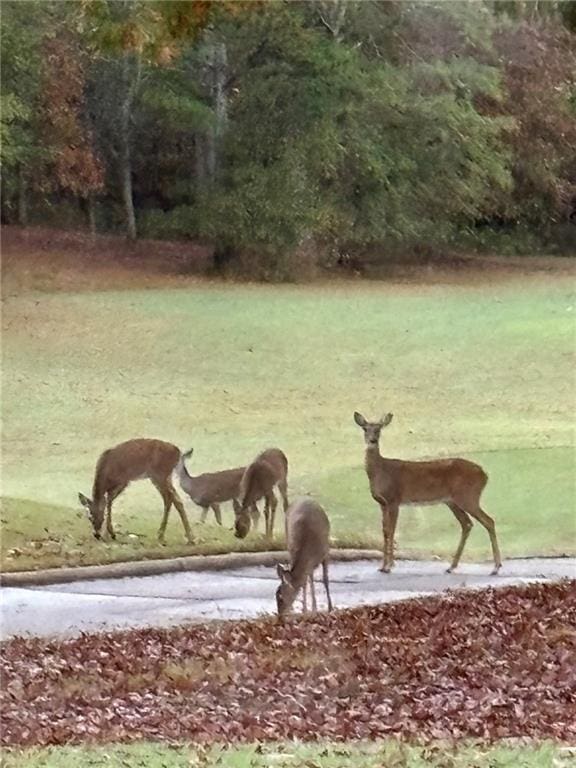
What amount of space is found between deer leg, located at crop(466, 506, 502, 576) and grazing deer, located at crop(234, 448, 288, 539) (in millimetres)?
620

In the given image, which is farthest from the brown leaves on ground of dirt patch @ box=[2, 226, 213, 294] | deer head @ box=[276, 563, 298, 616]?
dirt patch @ box=[2, 226, 213, 294]

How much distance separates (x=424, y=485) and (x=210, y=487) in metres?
0.70

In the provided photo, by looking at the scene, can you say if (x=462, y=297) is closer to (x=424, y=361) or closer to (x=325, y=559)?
(x=424, y=361)

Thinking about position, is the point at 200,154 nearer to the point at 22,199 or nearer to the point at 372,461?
the point at 22,199

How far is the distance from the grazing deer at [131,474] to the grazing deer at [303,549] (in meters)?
0.39

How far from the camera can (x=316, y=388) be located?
5234mm

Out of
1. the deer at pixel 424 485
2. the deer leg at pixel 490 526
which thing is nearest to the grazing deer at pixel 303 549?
the deer at pixel 424 485

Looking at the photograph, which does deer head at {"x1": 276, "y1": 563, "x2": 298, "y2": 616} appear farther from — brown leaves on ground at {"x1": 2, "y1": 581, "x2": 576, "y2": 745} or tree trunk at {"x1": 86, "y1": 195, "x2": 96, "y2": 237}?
tree trunk at {"x1": 86, "y1": 195, "x2": 96, "y2": 237}

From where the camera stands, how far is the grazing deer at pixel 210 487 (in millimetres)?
5188

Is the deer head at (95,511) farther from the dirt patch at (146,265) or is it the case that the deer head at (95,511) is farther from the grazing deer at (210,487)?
the dirt patch at (146,265)

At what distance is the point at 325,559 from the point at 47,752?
4.09 feet

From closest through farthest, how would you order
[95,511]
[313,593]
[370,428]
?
1. [313,593]
2. [95,511]
3. [370,428]

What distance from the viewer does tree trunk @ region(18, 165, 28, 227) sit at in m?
5.23

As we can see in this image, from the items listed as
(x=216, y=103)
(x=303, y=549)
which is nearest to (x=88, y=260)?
(x=216, y=103)
